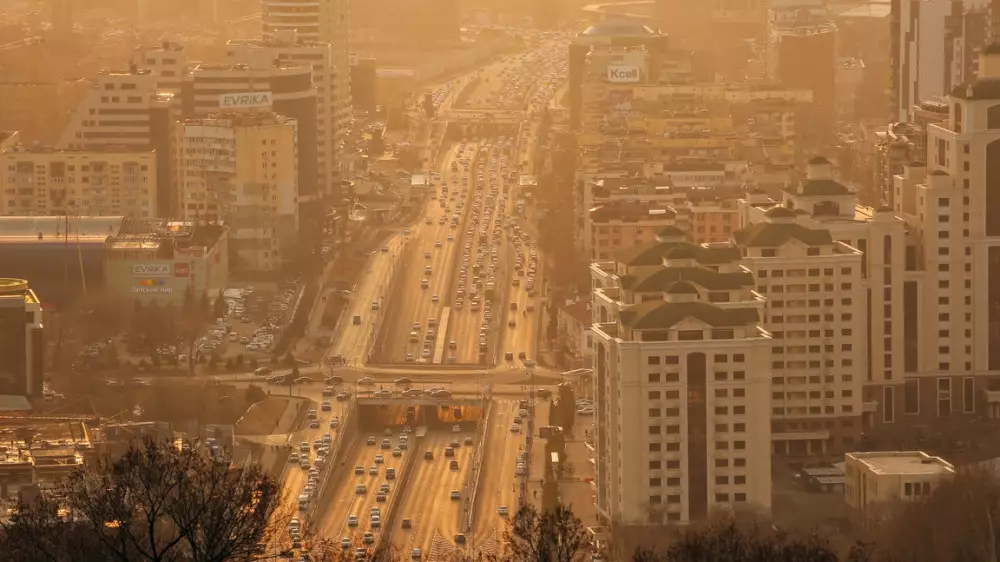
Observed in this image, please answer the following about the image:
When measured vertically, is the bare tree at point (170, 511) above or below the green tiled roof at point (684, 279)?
below

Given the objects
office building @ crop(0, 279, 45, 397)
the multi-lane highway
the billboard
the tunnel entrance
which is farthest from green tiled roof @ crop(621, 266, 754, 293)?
the billboard

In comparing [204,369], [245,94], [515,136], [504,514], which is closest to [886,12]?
[515,136]

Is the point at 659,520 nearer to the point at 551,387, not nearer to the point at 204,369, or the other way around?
the point at 551,387

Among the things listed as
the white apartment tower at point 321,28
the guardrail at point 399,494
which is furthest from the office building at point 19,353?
the white apartment tower at point 321,28

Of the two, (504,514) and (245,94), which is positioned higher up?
(245,94)

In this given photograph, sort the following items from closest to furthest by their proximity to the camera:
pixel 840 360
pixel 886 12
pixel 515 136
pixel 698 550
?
pixel 698 550
pixel 840 360
pixel 515 136
pixel 886 12

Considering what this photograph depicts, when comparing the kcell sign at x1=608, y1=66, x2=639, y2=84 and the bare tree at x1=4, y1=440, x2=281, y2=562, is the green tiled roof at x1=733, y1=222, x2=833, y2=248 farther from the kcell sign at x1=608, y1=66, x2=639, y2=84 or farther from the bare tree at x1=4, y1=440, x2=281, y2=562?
the kcell sign at x1=608, y1=66, x2=639, y2=84

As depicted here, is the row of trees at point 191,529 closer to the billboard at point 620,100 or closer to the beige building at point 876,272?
the beige building at point 876,272

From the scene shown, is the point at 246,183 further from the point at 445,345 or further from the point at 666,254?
the point at 666,254
